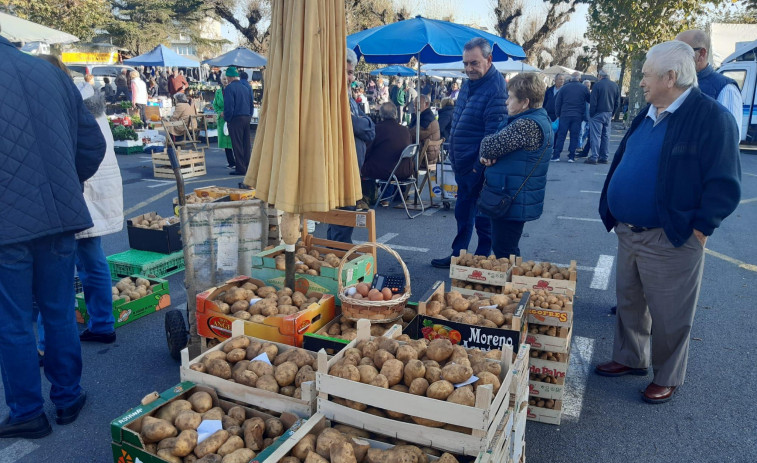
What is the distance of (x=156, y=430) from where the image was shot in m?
2.23

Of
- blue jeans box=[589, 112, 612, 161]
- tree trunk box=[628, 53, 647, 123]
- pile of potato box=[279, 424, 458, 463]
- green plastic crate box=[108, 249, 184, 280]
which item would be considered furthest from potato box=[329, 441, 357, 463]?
tree trunk box=[628, 53, 647, 123]

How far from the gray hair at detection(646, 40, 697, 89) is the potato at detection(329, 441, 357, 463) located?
9.03 ft

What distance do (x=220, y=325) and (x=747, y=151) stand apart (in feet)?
64.0

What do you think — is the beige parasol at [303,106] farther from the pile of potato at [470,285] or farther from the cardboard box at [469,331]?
the pile of potato at [470,285]

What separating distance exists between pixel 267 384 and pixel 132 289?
9.62ft

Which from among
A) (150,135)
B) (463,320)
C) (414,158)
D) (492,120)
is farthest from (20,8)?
(463,320)

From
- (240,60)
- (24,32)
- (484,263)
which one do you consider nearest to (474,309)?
(484,263)

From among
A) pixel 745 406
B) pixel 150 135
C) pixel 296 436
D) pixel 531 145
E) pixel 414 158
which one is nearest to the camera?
pixel 296 436

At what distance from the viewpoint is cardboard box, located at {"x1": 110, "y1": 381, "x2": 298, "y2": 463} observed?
2.19 m

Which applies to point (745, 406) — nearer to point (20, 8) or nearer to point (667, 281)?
point (667, 281)

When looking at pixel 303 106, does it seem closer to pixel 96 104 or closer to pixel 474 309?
pixel 474 309

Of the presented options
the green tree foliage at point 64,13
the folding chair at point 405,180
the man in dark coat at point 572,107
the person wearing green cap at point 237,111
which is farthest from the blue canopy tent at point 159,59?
the folding chair at point 405,180

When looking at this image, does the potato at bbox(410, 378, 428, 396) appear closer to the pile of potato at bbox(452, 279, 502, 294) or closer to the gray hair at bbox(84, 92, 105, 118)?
the pile of potato at bbox(452, 279, 502, 294)

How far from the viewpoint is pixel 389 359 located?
241cm
